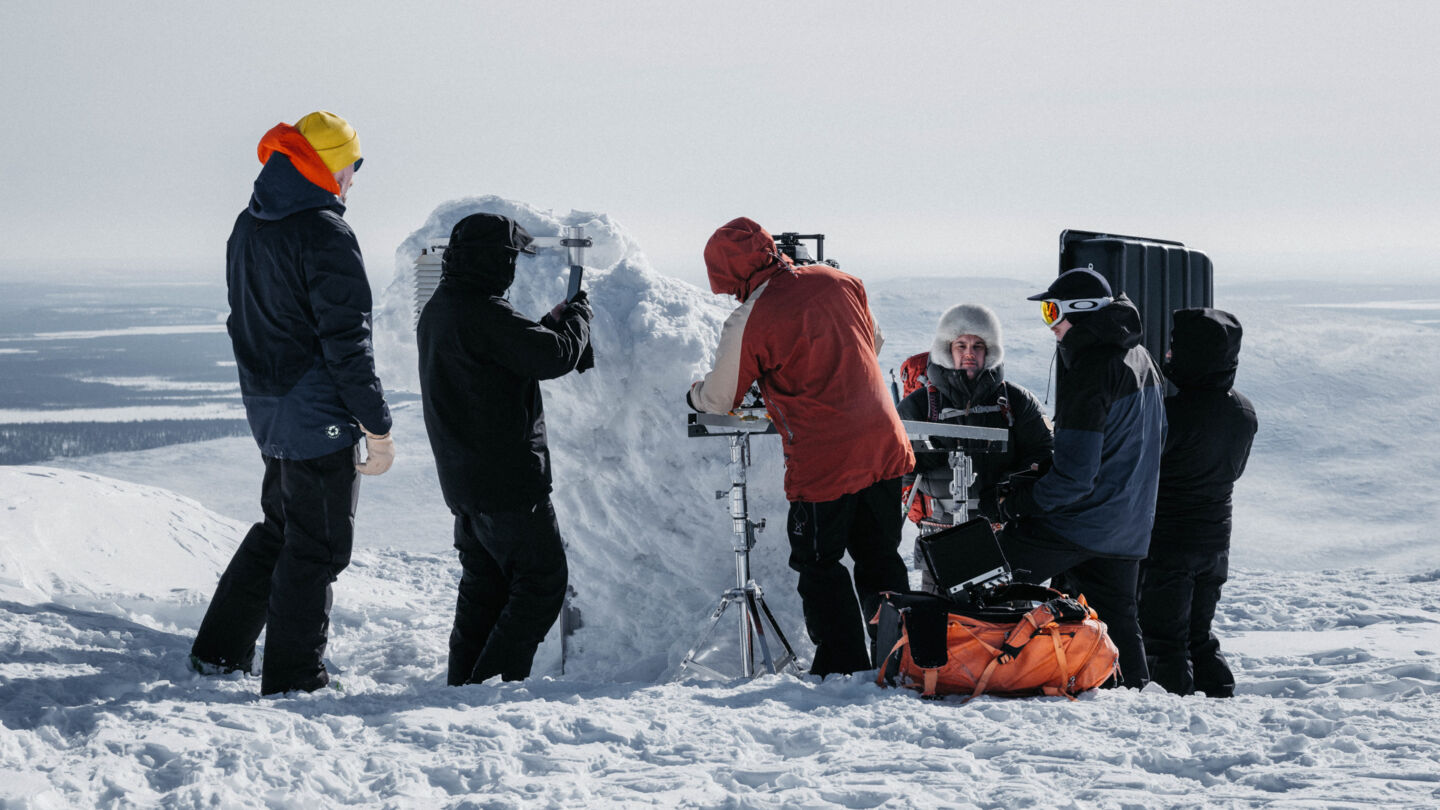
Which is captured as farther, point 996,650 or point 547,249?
point 547,249

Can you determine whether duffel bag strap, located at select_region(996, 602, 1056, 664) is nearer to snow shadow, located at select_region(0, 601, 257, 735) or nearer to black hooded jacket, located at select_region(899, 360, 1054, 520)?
black hooded jacket, located at select_region(899, 360, 1054, 520)

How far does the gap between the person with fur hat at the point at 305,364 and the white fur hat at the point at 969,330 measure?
254 cm

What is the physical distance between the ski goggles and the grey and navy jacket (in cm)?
3

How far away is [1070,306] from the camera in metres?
3.90

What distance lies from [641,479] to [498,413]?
8.22ft

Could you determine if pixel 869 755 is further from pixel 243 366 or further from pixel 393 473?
pixel 393 473

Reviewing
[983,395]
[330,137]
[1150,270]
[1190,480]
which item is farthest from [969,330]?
[330,137]

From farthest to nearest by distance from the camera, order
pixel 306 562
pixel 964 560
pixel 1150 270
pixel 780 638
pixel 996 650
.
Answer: pixel 1150 270 → pixel 780 638 → pixel 964 560 → pixel 306 562 → pixel 996 650

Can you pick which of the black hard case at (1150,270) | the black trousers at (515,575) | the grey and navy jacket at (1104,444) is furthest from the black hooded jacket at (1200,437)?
the black trousers at (515,575)

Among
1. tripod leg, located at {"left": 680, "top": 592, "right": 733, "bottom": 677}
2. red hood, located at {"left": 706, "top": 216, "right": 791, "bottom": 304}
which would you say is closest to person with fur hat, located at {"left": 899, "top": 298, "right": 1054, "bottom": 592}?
tripod leg, located at {"left": 680, "top": 592, "right": 733, "bottom": 677}

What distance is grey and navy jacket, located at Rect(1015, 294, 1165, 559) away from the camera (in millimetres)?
3797

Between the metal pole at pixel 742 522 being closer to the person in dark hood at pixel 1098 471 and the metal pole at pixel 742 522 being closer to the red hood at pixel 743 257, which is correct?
the red hood at pixel 743 257

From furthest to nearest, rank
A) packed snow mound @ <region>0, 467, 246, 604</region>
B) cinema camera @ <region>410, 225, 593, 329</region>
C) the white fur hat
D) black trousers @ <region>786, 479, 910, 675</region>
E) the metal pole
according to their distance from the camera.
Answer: packed snow mound @ <region>0, 467, 246, 604</region>
the white fur hat
the metal pole
cinema camera @ <region>410, 225, 593, 329</region>
black trousers @ <region>786, 479, 910, 675</region>

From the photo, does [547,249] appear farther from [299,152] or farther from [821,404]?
[821,404]
